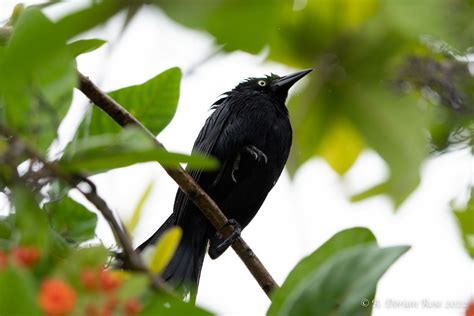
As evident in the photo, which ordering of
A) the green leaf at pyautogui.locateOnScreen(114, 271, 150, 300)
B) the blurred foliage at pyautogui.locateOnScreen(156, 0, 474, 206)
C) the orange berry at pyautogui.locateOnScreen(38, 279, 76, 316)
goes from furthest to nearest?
the blurred foliage at pyautogui.locateOnScreen(156, 0, 474, 206) → the green leaf at pyautogui.locateOnScreen(114, 271, 150, 300) → the orange berry at pyautogui.locateOnScreen(38, 279, 76, 316)

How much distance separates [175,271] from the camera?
12.7 feet

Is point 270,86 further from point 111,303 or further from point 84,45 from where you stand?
point 111,303

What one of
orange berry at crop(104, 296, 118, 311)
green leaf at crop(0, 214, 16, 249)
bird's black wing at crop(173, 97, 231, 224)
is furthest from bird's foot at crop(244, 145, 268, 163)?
orange berry at crop(104, 296, 118, 311)

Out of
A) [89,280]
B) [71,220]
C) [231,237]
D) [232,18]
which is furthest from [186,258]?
[89,280]

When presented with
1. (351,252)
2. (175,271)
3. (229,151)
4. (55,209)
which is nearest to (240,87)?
Result: (229,151)

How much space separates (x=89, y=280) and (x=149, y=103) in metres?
1.12

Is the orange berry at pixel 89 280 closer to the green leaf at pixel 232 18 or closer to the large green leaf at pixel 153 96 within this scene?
the green leaf at pixel 232 18

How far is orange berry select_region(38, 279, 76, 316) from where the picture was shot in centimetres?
107

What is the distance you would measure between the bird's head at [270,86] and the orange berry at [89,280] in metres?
3.58

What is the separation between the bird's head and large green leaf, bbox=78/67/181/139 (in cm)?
245

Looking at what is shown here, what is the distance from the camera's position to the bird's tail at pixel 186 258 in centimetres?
365

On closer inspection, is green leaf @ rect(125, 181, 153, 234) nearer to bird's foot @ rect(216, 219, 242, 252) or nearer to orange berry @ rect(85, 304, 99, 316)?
orange berry @ rect(85, 304, 99, 316)

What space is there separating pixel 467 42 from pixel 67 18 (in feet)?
5.52

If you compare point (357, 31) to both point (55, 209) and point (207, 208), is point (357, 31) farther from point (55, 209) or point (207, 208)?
point (55, 209)
